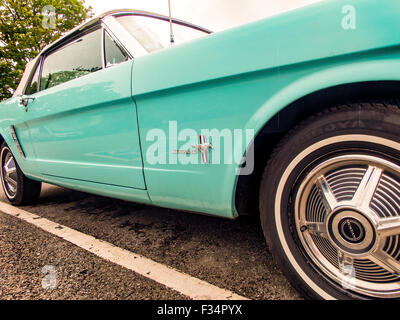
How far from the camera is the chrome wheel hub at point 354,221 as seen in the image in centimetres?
86

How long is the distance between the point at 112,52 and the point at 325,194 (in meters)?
1.65

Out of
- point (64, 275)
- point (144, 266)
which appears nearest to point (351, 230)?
point (144, 266)

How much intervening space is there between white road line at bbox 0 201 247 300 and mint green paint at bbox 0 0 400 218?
36 centimetres

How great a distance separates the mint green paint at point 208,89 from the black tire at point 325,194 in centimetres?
14

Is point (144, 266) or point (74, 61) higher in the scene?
point (74, 61)

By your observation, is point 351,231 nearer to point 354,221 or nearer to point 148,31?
point 354,221

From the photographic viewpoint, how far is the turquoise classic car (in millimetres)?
821

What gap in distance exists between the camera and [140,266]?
1352 millimetres

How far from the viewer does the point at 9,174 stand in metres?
2.84

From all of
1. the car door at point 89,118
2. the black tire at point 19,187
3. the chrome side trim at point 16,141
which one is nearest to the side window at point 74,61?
the car door at point 89,118

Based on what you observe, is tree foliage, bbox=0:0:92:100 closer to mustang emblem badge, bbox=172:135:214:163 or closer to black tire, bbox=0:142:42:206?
black tire, bbox=0:142:42:206

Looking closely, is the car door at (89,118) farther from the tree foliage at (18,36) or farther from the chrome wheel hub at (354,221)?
the tree foliage at (18,36)

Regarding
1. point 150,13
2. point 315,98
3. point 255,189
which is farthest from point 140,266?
point 150,13

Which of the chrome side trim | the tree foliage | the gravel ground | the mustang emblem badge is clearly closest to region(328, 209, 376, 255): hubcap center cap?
the mustang emblem badge
